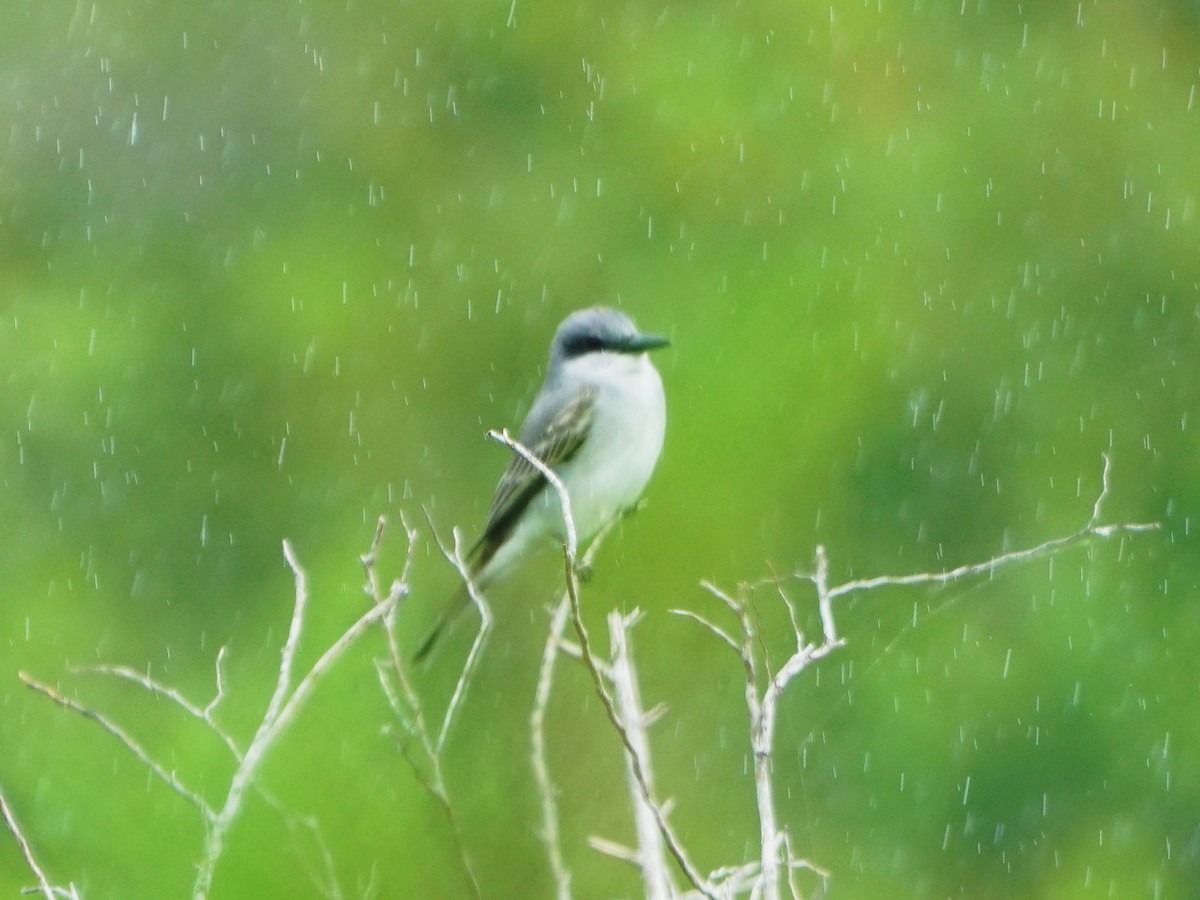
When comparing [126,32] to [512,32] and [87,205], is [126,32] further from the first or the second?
[512,32]

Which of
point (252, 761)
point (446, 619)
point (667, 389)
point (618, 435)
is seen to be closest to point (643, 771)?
point (252, 761)

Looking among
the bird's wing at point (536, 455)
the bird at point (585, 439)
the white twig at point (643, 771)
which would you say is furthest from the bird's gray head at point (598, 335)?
the white twig at point (643, 771)

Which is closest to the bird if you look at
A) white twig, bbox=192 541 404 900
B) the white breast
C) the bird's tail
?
the white breast

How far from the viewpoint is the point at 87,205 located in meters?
8.61

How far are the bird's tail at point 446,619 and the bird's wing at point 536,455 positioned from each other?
0.23m

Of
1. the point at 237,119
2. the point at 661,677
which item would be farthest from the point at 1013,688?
the point at 237,119

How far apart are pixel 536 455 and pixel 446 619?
0.54 metres

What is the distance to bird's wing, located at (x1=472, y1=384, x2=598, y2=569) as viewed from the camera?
4.23 meters

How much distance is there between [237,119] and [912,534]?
168 inches

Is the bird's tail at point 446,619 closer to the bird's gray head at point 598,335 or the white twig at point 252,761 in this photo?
the bird's gray head at point 598,335

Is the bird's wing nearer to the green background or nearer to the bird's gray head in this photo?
the bird's gray head

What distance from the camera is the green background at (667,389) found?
523 cm

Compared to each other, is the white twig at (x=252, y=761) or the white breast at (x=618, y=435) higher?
the white twig at (x=252, y=761)

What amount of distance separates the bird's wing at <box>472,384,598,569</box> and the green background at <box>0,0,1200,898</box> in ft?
1.76
